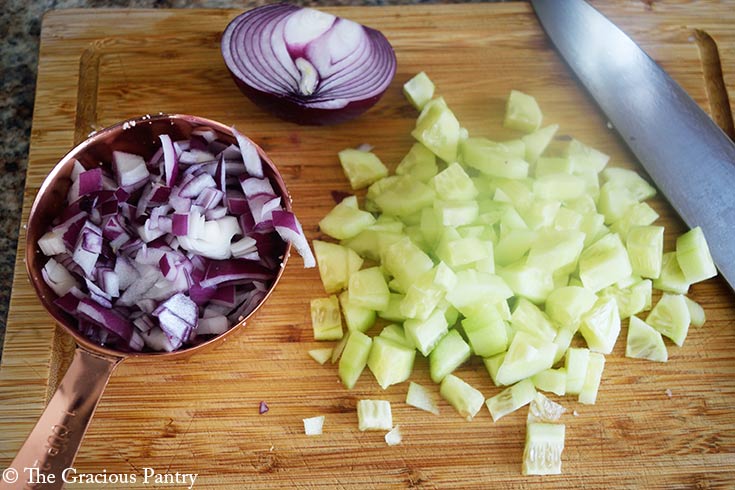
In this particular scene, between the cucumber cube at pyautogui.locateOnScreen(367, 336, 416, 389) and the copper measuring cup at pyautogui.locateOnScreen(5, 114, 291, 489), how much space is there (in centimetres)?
36

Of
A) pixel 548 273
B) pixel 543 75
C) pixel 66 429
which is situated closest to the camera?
pixel 66 429

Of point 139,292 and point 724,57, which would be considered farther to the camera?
point 724,57

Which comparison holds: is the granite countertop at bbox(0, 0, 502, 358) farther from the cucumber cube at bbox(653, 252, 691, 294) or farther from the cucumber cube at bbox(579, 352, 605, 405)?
the cucumber cube at bbox(579, 352, 605, 405)

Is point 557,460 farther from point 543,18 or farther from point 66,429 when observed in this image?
point 543,18

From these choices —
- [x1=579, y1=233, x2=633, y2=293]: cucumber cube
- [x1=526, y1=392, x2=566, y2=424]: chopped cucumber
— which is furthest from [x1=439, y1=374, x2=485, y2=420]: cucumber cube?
[x1=579, y1=233, x2=633, y2=293]: cucumber cube

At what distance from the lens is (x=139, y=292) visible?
1.91 meters

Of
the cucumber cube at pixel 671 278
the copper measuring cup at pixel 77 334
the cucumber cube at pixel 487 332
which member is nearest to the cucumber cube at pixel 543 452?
the cucumber cube at pixel 487 332

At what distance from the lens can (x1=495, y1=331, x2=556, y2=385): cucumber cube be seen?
1975 millimetres

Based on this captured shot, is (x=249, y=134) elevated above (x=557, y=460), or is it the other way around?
(x=249, y=134)

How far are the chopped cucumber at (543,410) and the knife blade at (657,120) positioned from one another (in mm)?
707

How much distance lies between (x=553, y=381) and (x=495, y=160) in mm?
705

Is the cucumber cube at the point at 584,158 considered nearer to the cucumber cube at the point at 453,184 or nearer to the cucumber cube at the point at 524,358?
the cucumber cube at the point at 453,184

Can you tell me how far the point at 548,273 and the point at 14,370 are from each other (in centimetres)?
159

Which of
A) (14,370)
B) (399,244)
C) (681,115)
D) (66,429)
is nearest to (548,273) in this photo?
(399,244)
